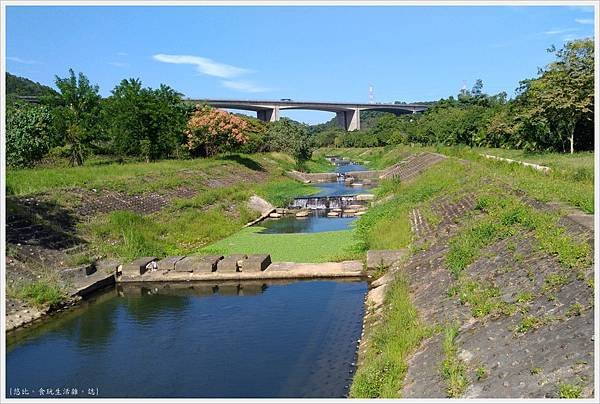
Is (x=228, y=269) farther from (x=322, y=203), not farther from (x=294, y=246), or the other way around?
(x=322, y=203)

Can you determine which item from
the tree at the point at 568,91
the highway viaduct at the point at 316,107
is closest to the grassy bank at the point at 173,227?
the tree at the point at 568,91

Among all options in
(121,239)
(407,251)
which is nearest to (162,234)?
(121,239)

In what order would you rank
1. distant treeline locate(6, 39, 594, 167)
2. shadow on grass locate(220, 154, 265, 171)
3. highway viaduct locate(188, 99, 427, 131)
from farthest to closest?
highway viaduct locate(188, 99, 427, 131) → shadow on grass locate(220, 154, 265, 171) → distant treeline locate(6, 39, 594, 167)

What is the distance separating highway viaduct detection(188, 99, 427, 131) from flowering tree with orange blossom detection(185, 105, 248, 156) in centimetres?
4711

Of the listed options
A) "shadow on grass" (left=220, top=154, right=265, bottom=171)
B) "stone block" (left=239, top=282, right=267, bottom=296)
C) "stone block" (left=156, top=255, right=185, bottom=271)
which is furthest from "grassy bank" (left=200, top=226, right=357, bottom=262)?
"shadow on grass" (left=220, top=154, right=265, bottom=171)

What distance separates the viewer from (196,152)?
50344 mm

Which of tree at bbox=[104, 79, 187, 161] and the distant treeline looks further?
tree at bbox=[104, 79, 187, 161]

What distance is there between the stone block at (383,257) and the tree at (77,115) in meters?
31.8

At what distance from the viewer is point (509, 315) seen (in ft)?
26.9

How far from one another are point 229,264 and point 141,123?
2995cm

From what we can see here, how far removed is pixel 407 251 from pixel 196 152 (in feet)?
122

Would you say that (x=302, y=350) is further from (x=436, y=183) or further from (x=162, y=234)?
(x=436, y=183)

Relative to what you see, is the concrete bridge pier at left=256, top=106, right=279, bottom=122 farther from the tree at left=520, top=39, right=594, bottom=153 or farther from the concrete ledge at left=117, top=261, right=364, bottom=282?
the concrete ledge at left=117, top=261, right=364, bottom=282

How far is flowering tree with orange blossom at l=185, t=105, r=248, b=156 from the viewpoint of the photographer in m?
48.1
